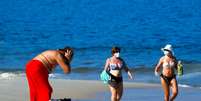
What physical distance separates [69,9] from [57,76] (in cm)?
8334

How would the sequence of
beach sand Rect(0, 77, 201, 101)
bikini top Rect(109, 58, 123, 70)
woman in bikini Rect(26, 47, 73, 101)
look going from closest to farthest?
woman in bikini Rect(26, 47, 73, 101) < bikini top Rect(109, 58, 123, 70) < beach sand Rect(0, 77, 201, 101)

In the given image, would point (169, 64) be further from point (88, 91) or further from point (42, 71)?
point (88, 91)

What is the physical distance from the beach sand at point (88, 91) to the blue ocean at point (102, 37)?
2223mm

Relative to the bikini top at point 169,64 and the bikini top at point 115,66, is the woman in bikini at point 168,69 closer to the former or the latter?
the bikini top at point 169,64

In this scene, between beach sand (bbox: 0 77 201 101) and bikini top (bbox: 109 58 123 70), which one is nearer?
bikini top (bbox: 109 58 123 70)

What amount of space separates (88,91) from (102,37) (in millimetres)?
37055

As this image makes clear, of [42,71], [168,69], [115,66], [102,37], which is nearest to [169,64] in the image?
[168,69]

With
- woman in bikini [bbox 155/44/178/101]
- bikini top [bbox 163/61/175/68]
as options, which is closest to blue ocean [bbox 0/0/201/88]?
woman in bikini [bbox 155/44/178/101]

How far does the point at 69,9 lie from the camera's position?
4313 inches

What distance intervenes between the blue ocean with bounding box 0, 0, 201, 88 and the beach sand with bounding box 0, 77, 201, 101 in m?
2.22

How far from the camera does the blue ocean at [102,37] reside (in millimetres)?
31398

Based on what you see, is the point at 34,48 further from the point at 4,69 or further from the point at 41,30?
the point at 41,30

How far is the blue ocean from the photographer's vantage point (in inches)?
1236

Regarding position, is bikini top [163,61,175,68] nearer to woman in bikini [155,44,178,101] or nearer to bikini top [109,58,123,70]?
woman in bikini [155,44,178,101]
